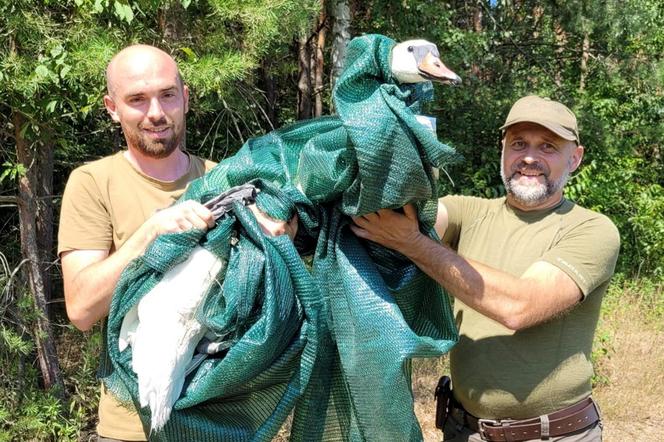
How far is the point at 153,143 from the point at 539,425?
160 centimetres

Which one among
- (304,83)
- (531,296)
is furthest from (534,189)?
(304,83)

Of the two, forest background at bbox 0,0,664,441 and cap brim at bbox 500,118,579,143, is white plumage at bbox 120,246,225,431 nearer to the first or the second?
cap brim at bbox 500,118,579,143

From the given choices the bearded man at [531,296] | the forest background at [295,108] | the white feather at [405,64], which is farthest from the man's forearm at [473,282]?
the forest background at [295,108]

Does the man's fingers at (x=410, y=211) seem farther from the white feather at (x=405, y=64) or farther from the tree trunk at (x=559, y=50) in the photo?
the tree trunk at (x=559, y=50)

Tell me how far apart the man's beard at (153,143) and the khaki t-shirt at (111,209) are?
105 millimetres

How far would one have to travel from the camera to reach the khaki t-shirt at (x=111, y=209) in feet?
7.03

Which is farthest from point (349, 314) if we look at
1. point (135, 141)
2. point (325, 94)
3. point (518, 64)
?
point (518, 64)

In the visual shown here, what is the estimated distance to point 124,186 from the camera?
225 cm

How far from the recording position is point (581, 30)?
28.3ft

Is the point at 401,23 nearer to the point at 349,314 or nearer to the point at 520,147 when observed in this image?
the point at 520,147

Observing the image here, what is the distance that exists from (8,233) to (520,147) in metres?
3.97

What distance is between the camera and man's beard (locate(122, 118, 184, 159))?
2.18 metres

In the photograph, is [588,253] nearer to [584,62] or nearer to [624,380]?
[624,380]

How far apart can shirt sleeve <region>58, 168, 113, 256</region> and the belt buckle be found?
141 cm
